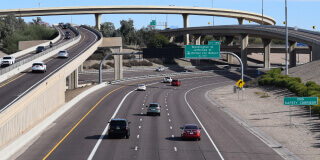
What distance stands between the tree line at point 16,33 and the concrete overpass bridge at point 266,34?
50.0 m

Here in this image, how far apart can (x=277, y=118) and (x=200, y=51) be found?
35.5 meters

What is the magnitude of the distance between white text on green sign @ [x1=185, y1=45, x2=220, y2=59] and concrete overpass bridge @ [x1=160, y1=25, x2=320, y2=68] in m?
24.2

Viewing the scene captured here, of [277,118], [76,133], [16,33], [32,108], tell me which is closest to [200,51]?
[277,118]

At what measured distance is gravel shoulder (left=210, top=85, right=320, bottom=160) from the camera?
1446 inches

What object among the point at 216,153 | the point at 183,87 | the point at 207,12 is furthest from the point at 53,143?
the point at 207,12

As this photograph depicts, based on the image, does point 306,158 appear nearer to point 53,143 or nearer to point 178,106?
point 53,143

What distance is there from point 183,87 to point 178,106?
3433 centimetres

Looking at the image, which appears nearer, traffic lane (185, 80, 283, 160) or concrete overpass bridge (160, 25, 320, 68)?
traffic lane (185, 80, 283, 160)

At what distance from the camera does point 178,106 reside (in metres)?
64.6

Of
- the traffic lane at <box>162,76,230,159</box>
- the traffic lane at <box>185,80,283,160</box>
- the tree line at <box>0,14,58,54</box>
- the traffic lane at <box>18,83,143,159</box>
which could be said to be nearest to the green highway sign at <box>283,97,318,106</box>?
the traffic lane at <box>185,80,283,160</box>

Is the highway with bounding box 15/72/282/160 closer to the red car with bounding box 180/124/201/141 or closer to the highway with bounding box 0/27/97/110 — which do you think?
the red car with bounding box 180/124/201/141

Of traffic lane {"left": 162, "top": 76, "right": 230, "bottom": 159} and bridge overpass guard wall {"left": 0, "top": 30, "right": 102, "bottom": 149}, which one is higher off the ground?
bridge overpass guard wall {"left": 0, "top": 30, "right": 102, "bottom": 149}

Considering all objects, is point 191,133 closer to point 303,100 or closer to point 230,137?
point 230,137

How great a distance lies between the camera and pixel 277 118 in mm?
52750
